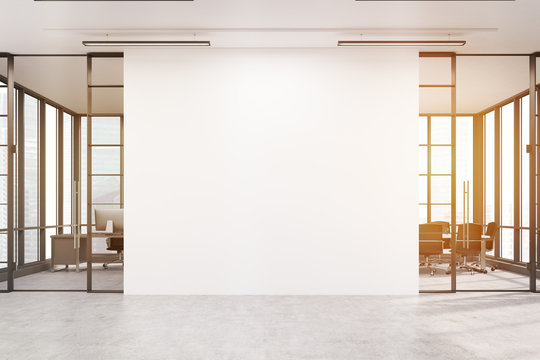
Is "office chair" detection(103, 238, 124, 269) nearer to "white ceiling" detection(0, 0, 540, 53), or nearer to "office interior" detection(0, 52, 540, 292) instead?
"office interior" detection(0, 52, 540, 292)

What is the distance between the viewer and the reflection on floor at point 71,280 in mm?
8328

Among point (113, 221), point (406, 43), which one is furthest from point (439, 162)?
point (113, 221)

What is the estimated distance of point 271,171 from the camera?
290 inches

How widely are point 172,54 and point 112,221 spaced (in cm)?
440

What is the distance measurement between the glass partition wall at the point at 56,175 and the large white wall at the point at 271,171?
111 centimetres

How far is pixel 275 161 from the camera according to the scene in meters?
7.38

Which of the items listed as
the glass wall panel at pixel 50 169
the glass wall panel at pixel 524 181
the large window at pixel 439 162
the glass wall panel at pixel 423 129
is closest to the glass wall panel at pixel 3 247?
the glass wall panel at pixel 50 169

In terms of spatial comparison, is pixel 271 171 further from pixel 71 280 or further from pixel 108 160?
pixel 108 160

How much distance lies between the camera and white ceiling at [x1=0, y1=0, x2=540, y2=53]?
5.73 m

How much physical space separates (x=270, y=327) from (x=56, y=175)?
27.6 ft

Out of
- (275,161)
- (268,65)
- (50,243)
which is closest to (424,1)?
(268,65)

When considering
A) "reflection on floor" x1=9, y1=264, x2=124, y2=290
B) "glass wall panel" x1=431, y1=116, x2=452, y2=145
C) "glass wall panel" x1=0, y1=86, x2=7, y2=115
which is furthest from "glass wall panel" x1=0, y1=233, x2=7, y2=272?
"glass wall panel" x1=431, y1=116, x2=452, y2=145

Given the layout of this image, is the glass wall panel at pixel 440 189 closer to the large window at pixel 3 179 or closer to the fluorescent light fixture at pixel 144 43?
the fluorescent light fixture at pixel 144 43

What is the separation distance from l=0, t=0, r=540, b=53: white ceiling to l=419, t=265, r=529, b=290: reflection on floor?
4052 mm
